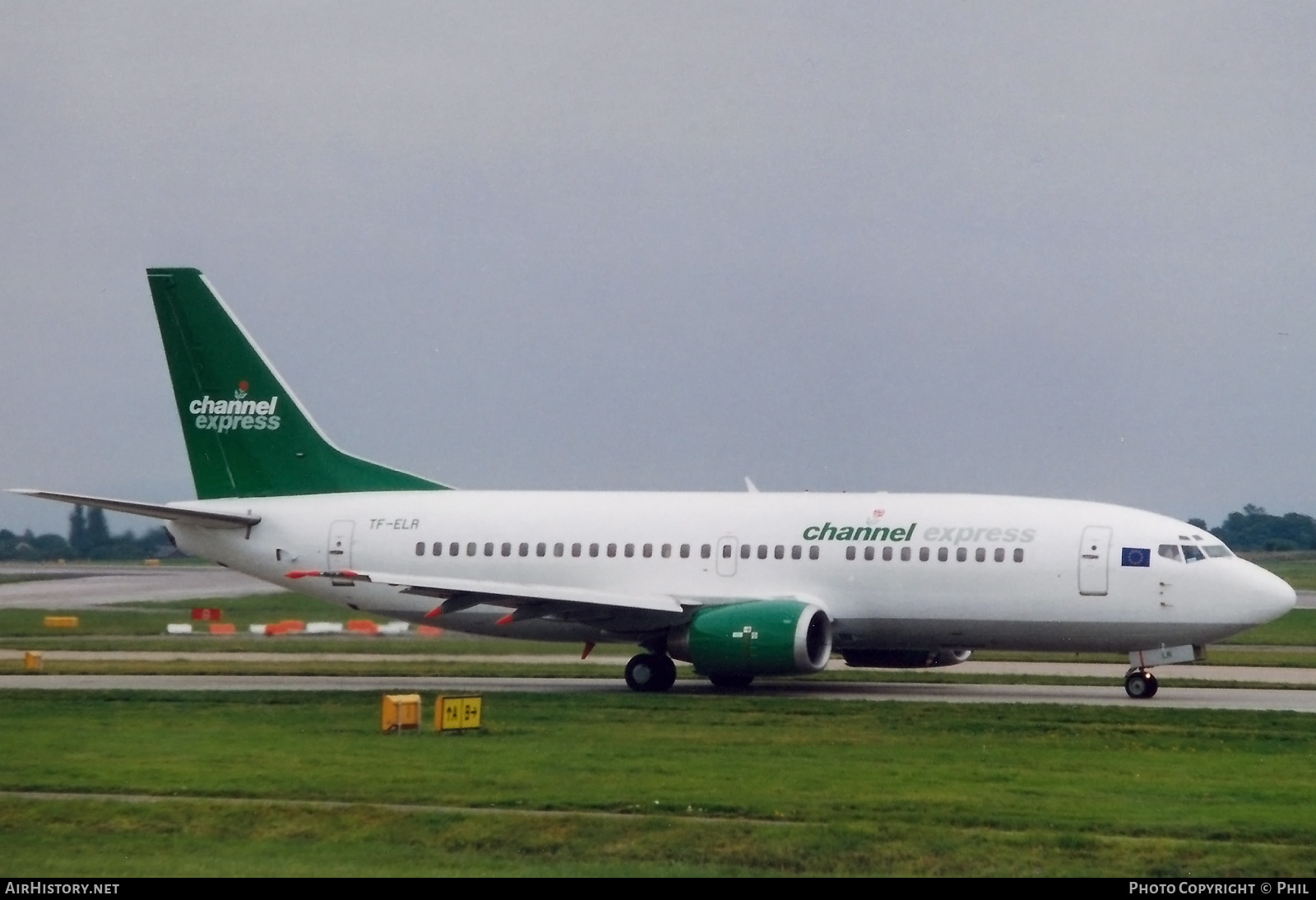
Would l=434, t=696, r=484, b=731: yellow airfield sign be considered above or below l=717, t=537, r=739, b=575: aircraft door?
below

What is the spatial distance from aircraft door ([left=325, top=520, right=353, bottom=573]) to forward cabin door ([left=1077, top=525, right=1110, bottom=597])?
15.5 m

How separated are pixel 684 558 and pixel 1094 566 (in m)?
8.18

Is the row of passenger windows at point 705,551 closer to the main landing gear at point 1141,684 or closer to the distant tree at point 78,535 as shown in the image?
the main landing gear at point 1141,684

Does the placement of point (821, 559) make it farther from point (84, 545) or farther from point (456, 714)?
point (84, 545)

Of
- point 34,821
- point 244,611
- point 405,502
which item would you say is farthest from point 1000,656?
point 34,821

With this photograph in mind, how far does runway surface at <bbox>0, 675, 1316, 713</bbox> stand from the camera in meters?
33.4

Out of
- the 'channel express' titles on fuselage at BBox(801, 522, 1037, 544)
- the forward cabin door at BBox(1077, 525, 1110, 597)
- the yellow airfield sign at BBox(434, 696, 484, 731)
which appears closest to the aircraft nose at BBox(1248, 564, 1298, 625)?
the forward cabin door at BBox(1077, 525, 1110, 597)

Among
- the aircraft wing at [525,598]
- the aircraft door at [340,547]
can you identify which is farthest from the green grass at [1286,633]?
the aircraft door at [340,547]

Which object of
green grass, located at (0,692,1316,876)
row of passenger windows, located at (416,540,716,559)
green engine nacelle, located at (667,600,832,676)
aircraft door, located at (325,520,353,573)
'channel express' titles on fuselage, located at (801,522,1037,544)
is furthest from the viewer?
aircraft door, located at (325,520,353,573)

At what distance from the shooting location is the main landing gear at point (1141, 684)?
34.0 metres

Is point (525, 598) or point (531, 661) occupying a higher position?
point (525, 598)

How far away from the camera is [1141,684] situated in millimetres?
34062

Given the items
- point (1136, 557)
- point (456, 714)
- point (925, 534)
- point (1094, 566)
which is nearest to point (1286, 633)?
point (1136, 557)

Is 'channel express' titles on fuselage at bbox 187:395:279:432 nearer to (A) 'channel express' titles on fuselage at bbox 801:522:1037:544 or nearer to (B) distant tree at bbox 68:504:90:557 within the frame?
(A) 'channel express' titles on fuselage at bbox 801:522:1037:544
